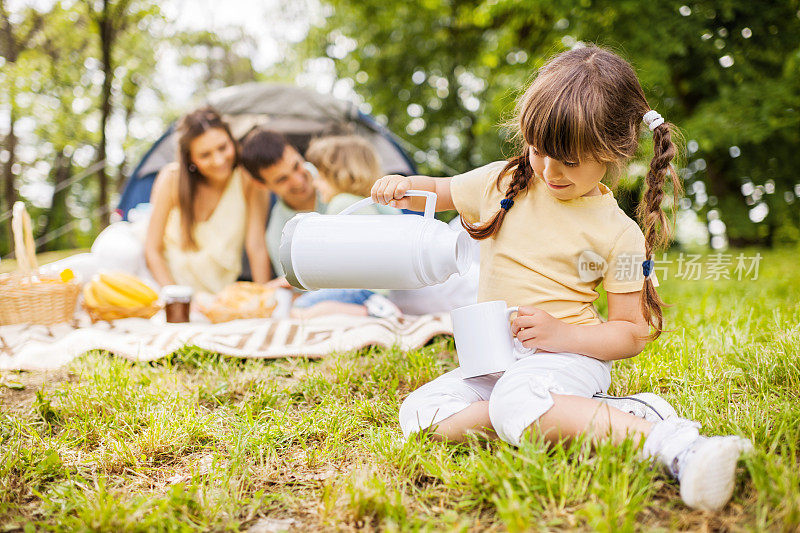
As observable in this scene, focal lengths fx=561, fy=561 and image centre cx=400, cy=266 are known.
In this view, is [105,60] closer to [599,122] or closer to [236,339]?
[236,339]

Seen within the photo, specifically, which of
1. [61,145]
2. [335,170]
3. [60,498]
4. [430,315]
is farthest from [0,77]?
[60,498]

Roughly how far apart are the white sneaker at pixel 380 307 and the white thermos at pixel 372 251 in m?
1.35

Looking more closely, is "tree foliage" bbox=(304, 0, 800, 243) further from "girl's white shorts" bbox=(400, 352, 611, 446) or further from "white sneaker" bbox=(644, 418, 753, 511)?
"white sneaker" bbox=(644, 418, 753, 511)

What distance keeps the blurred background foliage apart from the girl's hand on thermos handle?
120 cm

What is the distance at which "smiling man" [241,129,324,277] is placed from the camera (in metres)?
3.28

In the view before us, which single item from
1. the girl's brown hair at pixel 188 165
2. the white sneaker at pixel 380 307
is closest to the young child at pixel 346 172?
the white sneaker at pixel 380 307

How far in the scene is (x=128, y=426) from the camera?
142 cm

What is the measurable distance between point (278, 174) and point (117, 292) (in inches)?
42.9

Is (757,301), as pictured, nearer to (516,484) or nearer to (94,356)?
(516,484)

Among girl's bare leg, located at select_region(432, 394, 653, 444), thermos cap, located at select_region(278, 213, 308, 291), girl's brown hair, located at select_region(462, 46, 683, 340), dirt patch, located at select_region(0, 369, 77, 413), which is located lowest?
dirt patch, located at select_region(0, 369, 77, 413)

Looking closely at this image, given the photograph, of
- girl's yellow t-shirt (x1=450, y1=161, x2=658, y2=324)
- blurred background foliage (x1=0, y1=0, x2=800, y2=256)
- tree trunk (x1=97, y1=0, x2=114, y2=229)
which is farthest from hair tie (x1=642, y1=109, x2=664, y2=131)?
tree trunk (x1=97, y1=0, x2=114, y2=229)

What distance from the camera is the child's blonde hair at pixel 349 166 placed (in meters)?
3.10

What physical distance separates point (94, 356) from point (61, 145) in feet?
23.8

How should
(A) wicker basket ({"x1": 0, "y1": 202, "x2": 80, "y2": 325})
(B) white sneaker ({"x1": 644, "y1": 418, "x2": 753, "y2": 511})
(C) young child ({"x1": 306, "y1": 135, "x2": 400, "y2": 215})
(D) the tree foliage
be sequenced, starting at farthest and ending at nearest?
(D) the tree foliage
(C) young child ({"x1": 306, "y1": 135, "x2": 400, "y2": 215})
(A) wicker basket ({"x1": 0, "y1": 202, "x2": 80, "y2": 325})
(B) white sneaker ({"x1": 644, "y1": 418, "x2": 753, "y2": 511})
